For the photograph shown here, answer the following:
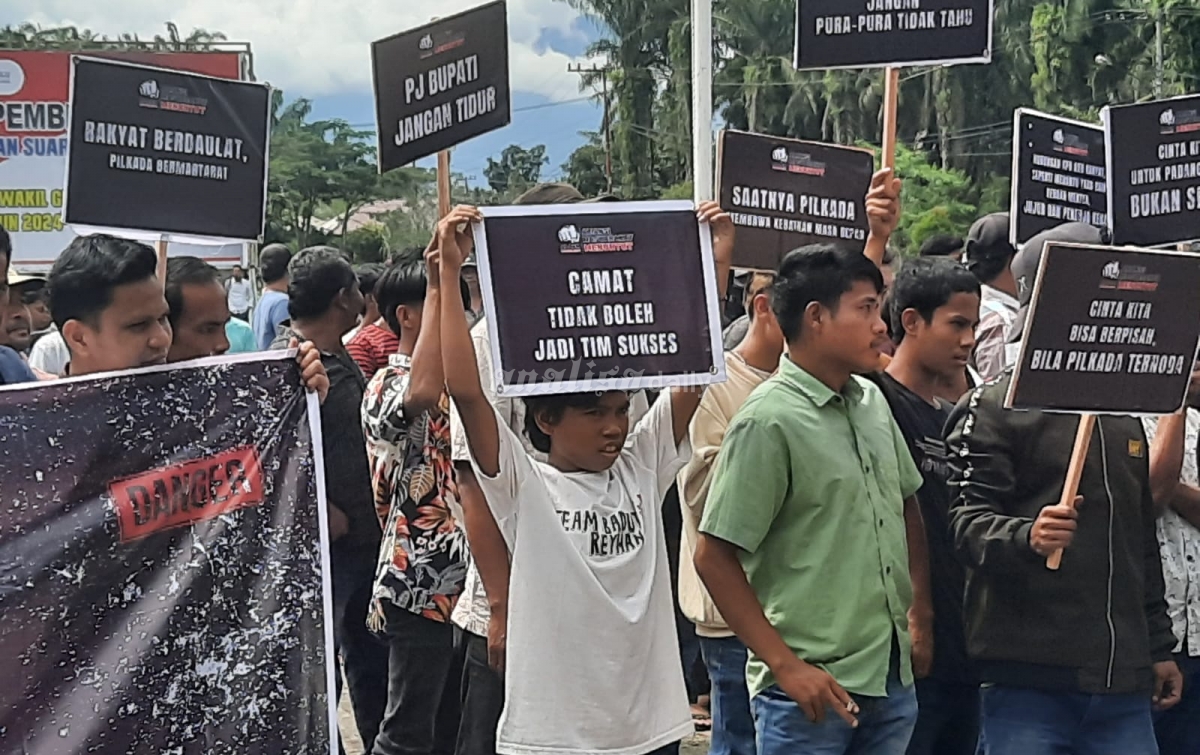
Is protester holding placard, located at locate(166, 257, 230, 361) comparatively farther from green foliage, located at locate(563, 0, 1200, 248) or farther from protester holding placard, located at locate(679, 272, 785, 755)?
green foliage, located at locate(563, 0, 1200, 248)

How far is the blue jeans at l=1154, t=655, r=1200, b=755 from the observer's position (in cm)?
431

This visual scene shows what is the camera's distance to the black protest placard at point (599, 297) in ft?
11.3

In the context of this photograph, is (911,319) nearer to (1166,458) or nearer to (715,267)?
(1166,458)

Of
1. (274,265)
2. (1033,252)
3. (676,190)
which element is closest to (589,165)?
(676,190)

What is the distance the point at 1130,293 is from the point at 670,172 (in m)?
41.9

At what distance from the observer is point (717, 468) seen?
145 inches

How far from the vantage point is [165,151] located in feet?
13.5

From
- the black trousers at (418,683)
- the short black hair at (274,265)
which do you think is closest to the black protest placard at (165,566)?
the black trousers at (418,683)

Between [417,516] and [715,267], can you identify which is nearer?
[715,267]

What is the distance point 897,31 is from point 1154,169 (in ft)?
3.06

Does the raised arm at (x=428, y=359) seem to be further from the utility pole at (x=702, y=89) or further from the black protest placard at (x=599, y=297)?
the utility pole at (x=702, y=89)

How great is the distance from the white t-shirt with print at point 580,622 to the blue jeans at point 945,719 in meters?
1.05

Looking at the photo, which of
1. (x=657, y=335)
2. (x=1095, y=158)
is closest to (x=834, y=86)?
(x=1095, y=158)

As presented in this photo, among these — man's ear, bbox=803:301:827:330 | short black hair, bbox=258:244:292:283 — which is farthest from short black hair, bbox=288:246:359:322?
short black hair, bbox=258:244:292:283
